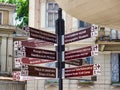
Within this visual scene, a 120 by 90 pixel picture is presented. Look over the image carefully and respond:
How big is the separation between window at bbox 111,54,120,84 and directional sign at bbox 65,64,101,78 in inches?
464

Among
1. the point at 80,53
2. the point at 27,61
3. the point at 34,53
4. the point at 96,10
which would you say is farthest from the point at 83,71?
the point at 96,10

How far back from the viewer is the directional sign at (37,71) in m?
7.56

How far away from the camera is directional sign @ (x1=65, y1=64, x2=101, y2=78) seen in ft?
24.7

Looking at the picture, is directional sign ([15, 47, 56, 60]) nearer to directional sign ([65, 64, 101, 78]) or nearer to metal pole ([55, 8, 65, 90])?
metal pole ([55, 8, 65, 90])

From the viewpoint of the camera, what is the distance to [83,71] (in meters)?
7.73

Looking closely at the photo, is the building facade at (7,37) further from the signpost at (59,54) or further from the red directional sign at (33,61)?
the signpost at (59,54)

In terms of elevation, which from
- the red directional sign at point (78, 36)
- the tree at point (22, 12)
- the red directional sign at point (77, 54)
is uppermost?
the tree at point (22, 12)

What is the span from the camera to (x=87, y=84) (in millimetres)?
19375

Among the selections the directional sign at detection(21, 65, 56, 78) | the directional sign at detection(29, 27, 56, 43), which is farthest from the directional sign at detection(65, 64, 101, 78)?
the directional sign at detection(29, 27, 56, 43)

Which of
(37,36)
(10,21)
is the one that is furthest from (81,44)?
(37,36)

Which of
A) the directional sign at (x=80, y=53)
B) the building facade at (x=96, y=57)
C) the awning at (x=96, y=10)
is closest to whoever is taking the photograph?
the awning at (x=96, y=10)

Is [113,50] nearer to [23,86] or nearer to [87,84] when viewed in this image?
[87,84]

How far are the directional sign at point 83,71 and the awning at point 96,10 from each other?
3.77 feet

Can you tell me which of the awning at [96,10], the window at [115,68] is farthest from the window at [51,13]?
the awning at [96,10]
